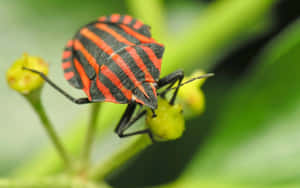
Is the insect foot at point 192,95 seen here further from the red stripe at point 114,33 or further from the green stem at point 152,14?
the green stem at point 152,14

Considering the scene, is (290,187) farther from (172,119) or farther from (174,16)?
(174,16)

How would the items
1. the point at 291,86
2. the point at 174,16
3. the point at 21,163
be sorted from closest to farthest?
the point at 291,86 → the point at 21,163 → the point at 174,16

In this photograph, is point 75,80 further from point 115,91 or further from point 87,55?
point 115,91

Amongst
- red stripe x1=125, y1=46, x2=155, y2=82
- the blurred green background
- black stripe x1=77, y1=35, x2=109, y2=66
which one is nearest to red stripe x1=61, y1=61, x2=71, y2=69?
black stripe x1=77, y1=35, x2=109, y2=66

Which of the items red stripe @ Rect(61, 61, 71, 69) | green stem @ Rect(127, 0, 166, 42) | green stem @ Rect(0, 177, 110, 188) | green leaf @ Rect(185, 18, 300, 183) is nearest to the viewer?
green stem @ Rect(0, 177, 110, 188)

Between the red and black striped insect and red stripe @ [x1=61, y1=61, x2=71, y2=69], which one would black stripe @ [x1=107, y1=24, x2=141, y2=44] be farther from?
red stripe @ [x1=61, y1=61, x2=71, y2=69]

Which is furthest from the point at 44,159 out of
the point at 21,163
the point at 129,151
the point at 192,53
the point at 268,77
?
the point at 268,77
